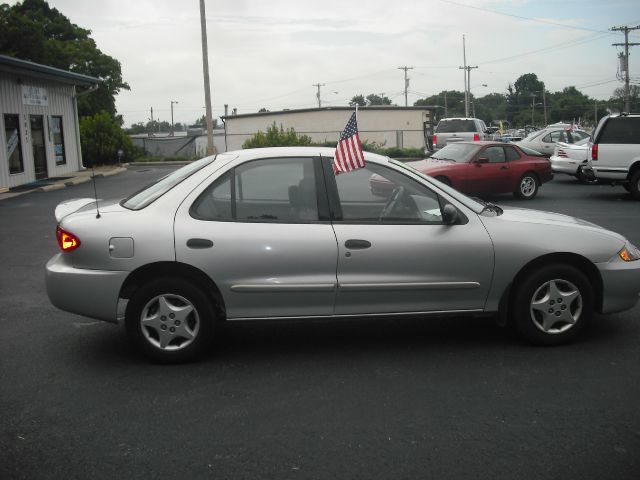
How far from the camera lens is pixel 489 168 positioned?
16188 millimetres

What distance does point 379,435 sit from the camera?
3.79 meters

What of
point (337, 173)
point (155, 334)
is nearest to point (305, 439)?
point (155, 334)

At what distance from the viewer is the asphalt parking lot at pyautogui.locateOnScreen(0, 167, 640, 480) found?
11.4 ft

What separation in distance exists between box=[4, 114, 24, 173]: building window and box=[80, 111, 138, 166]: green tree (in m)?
7.90

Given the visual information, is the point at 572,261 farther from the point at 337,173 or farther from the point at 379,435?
the point at 379,435

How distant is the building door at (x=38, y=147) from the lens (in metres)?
23.3

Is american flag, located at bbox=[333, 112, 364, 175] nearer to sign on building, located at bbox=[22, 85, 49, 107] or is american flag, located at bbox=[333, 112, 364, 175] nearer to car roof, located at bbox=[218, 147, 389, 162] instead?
car roof, located at bbox=[218, 147, 389, 162]

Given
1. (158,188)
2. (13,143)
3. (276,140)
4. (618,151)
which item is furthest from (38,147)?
(158,188)

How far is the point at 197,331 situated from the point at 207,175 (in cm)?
115

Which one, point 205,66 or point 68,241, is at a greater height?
point 205,66

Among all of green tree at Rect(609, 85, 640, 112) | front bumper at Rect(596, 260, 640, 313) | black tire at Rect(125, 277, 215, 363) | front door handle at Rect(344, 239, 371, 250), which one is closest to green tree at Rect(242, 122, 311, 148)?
front bumper at Rect(596, 260, 640, 313)

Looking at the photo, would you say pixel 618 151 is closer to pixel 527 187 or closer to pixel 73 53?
pixel 527 187

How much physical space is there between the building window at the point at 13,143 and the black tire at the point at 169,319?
60.4ft

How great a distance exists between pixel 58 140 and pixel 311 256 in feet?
76.5
